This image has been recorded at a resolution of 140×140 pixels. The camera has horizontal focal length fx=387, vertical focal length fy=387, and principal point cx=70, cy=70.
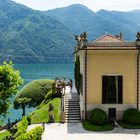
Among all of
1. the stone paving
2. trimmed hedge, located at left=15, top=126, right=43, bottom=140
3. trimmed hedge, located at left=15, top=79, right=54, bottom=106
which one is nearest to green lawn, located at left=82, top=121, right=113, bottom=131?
the stone paving

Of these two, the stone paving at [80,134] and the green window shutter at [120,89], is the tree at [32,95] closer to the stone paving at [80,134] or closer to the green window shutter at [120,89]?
the stone paving at [80,134]

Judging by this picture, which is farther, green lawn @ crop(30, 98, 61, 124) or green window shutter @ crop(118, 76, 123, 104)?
green lawn @ crop(30, 98, 61, 124)

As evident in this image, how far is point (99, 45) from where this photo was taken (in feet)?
110

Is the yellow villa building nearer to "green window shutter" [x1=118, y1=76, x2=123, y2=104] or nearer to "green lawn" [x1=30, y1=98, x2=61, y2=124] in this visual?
"green window shutter" [x1=118, y1=76, x2=123, y2=104]

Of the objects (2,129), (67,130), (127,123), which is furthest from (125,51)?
(2,129)

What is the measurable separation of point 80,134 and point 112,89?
19.7 ft

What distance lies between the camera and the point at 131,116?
1300 inches

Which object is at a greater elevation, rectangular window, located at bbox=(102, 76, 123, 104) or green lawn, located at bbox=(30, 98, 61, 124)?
rectangular window, located at bbox=(102, 76, 123, 104)

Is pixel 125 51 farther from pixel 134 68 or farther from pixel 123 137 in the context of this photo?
pixel 123 137

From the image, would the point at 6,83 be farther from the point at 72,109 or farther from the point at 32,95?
the point at 32,95

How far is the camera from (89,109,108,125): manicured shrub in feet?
107

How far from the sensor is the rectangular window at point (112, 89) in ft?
112

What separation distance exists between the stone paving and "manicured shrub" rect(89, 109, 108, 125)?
124 cm

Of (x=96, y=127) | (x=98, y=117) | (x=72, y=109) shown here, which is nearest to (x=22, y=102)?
(x=72, y=109)
